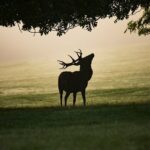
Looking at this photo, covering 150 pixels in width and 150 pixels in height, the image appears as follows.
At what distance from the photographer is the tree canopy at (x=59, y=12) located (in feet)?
76.6

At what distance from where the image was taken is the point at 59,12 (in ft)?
78.7

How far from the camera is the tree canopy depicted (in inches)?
920

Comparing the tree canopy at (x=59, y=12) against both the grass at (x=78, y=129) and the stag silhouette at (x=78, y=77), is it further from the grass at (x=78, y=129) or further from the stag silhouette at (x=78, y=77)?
the grass at (x=78, y=129)

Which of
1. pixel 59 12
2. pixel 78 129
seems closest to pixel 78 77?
pixel 59 12

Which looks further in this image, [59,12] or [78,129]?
[59,12]

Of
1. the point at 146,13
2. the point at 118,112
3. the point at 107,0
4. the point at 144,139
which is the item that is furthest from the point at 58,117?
the point at 146,13

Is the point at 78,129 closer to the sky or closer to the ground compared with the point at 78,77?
closer to the ground


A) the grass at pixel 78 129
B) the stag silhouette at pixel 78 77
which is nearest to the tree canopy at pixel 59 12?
the stag silhouette at pixel 78 77

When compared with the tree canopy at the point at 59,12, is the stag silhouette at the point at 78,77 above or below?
below

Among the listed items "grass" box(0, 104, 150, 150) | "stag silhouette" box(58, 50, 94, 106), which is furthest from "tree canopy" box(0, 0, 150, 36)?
"grass" box(0, 104, 150, 150)

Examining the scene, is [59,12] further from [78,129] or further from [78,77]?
[78,129]

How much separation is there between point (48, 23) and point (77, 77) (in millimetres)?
3272

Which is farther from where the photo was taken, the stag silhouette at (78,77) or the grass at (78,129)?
the stag silhouette at (78,77)

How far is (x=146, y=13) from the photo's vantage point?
34.5m
